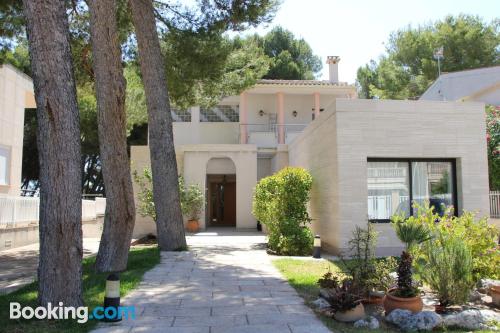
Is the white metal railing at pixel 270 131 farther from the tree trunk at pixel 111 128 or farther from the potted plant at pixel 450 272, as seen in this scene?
the potted plant at pixel 450 272

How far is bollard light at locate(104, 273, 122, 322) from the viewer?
16.7 ft

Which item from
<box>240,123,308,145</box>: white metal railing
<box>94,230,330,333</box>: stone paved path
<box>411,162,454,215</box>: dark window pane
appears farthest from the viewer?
<box>240,123,308,145</box>: white metal railing

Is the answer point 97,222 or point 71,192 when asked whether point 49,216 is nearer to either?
point 71,192

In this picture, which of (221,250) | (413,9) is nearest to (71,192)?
(221,250)

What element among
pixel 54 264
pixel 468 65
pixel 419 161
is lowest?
pixel 54 264

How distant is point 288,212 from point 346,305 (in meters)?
6.89

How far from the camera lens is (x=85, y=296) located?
6.58 meters

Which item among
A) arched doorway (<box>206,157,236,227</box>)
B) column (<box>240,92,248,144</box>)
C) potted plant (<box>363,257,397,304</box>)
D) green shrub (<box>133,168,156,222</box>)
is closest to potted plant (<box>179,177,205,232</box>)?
green shrub (<box>133,168,156,222</box>)

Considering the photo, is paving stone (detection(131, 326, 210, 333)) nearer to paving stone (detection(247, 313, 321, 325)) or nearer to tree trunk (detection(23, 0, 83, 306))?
paving stone (detection(247, 313, 321, 325))

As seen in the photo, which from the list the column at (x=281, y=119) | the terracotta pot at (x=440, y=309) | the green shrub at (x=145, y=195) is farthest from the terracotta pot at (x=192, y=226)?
the terracotta pot at (x=440, y=309)

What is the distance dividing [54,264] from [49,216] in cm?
57

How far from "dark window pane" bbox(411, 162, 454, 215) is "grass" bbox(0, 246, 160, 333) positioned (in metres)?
6.57

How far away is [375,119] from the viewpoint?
37.3 ft

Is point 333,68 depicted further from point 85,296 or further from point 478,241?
point 85,296
